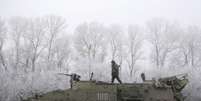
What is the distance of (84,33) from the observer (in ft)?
131

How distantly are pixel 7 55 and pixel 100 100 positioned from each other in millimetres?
26377

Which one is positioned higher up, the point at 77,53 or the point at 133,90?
the point at 77,53

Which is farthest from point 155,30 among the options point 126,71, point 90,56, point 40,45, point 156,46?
point 40,45

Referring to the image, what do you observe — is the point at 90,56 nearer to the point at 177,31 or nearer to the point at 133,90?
the point at 177,31

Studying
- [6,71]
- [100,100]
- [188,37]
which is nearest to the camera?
[100,100]

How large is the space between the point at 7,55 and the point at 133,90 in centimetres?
2710

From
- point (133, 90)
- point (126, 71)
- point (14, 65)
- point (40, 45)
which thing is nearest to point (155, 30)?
point (126, 71)

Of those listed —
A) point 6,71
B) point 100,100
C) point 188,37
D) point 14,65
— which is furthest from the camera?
point 188,37

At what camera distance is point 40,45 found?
123ft

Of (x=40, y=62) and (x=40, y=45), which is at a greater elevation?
(x=40, y=45)

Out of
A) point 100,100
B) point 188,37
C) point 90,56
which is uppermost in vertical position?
point 188,37

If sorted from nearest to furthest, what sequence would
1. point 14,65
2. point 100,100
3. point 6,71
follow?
point 100,100 → point 6,71 → point 14,65

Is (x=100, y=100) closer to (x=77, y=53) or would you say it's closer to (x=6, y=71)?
(x=6, y=71)

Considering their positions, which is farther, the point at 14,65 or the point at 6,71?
the point at 14,65
